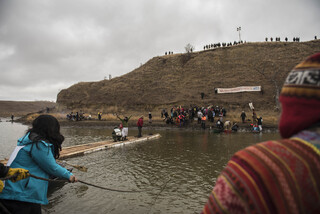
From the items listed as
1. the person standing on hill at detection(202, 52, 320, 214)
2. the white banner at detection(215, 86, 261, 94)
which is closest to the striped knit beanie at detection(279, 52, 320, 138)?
the person standing on hill at detection(202, 52, 320, 214)

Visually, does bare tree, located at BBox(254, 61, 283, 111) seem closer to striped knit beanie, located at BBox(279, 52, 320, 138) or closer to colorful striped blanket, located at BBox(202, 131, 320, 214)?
striped knit beanie, located at BBox(279, 52, 320, 138)

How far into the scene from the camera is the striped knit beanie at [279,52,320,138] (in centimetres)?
120

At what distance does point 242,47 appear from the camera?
59.0m

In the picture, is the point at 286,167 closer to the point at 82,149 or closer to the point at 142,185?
the point at 142,185

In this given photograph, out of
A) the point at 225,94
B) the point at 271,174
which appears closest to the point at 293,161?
the point at 271,174

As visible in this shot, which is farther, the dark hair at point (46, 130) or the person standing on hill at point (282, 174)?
the dark hair at point (46, 130)

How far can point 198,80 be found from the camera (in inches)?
2116

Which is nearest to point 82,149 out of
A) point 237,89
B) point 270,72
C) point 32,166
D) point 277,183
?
point 32,166

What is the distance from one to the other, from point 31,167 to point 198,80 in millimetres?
52759

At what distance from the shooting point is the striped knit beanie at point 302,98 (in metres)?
1.20

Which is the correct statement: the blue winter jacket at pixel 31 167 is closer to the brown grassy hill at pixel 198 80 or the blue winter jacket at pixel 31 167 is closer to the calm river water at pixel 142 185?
the calm river water at pixel 142 185

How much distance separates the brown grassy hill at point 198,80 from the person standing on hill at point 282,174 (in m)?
44.1

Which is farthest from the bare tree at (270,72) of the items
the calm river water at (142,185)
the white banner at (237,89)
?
the calm river water at (142,185)

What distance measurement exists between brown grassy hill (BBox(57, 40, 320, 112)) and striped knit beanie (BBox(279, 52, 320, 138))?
44.0 m
